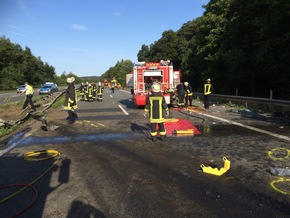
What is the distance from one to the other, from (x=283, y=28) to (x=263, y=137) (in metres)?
15.5

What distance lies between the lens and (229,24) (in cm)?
2847

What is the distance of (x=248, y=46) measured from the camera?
26.7 meters

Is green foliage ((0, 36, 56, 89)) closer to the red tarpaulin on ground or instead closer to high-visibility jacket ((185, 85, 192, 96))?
high-visibility jacket ((185, 85, 192, 96))

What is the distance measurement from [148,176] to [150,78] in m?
13.6

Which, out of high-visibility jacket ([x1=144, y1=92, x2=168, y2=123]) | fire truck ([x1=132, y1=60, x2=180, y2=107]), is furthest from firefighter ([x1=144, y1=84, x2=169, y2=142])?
fire truck ([x1=132, y1=60, x2=180, y2=107])

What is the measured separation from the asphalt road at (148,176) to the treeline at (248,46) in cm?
1398

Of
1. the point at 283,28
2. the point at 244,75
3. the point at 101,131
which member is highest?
the point at 283,28

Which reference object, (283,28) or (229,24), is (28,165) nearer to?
(283,28)

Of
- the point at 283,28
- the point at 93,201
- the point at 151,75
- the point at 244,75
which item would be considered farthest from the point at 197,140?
the point at 244,75

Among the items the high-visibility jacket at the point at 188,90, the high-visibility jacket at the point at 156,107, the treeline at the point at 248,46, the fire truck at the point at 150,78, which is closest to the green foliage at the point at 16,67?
the treeline at the point at 248,46

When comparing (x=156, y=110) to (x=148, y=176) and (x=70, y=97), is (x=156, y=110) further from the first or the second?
(x=70, y=97)

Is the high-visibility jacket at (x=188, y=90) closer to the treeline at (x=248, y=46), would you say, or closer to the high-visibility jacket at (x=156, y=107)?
the treeline at (x=248, y=46)

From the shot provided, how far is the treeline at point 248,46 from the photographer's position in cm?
2136

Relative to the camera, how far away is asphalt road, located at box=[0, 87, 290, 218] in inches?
162
